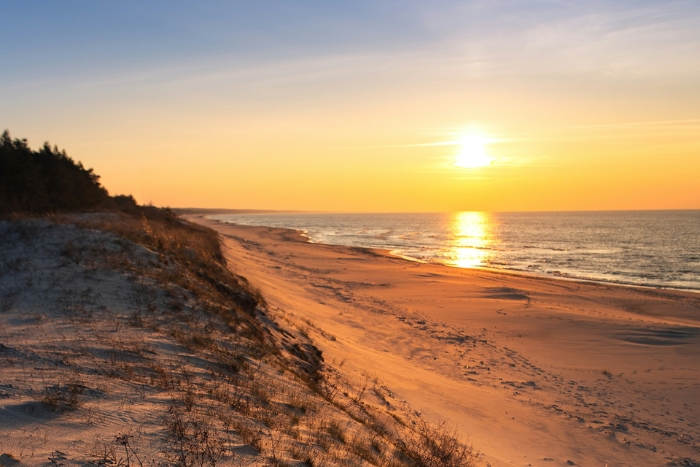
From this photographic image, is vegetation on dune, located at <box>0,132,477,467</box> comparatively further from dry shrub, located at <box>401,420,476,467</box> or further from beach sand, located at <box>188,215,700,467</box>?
beach sand, located at <box>188,215,700,467</box>

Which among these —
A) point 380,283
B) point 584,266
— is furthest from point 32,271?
point 584,266

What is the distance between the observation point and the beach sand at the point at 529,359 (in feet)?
28.7

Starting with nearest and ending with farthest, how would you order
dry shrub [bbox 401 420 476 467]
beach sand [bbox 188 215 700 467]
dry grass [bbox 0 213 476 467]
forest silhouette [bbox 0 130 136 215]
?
dry grass [bbox 0 213 476 467] < dry shrub [bbox 401 420 476 467] < beach sand [bbox 188 215 700 467] < forest silhouette [bbox 0 130 136 215]

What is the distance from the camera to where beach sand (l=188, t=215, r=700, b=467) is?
876cm

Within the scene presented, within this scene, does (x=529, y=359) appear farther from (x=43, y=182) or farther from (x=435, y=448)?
(x=43, y=182)

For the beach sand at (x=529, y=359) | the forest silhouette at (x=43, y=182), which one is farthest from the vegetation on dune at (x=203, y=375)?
the forest silhouette at (x=43, y=182)

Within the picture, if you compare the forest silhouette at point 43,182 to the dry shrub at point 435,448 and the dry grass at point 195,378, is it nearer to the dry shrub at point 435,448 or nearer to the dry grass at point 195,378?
the dry grass at point 195,378

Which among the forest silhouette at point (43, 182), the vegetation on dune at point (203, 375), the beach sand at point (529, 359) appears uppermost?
the forest silhouette at point (43, 182)

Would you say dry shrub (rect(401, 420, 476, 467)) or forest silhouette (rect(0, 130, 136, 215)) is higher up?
forest silhouette (rect(0, 130, 136, 215))

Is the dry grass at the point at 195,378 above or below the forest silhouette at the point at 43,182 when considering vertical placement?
below

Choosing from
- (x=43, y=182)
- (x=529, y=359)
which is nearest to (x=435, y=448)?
(x=529, y=359)

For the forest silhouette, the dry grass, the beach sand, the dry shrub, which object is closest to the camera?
the dry grass

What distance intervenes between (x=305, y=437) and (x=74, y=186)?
72.8 ft

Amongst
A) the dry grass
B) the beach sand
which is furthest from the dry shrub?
the beach sand
